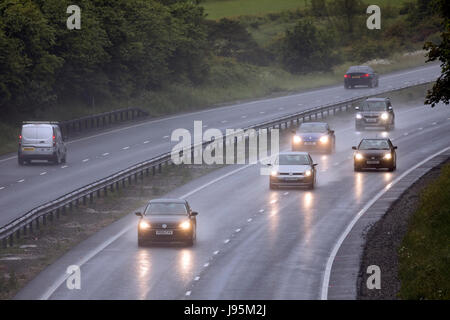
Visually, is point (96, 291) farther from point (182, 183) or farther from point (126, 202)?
point (182, 183)

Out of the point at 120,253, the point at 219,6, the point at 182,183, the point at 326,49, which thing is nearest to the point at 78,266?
the point at 120,253

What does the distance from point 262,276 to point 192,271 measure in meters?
1.97

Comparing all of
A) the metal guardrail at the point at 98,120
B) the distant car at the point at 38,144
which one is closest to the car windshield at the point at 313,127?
the distant car at the point at 38,144

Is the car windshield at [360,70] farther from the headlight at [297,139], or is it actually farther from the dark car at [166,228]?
the dark car at [166,228]

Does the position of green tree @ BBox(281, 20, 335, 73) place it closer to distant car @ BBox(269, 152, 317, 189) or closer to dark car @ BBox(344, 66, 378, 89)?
dark car @ BBox(344, 66, 378, 89)

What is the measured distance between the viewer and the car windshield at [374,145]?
49.2m

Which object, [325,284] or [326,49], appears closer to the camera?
[325,284]

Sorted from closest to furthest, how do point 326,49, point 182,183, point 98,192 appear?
1. point 98,192
2. point 182,183
3. point 326,49

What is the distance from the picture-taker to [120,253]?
31266 millimetres

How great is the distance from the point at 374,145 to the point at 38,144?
16.7 metres

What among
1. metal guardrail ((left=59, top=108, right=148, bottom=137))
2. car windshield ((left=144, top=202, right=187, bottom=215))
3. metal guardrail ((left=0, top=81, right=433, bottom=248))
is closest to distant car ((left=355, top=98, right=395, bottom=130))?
metal guardrail ((left=0, top=81, right=433, bottom=248))

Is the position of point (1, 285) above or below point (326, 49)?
below

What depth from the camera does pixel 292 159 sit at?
147ft

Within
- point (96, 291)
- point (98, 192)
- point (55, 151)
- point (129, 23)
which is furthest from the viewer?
point (129, 23)
